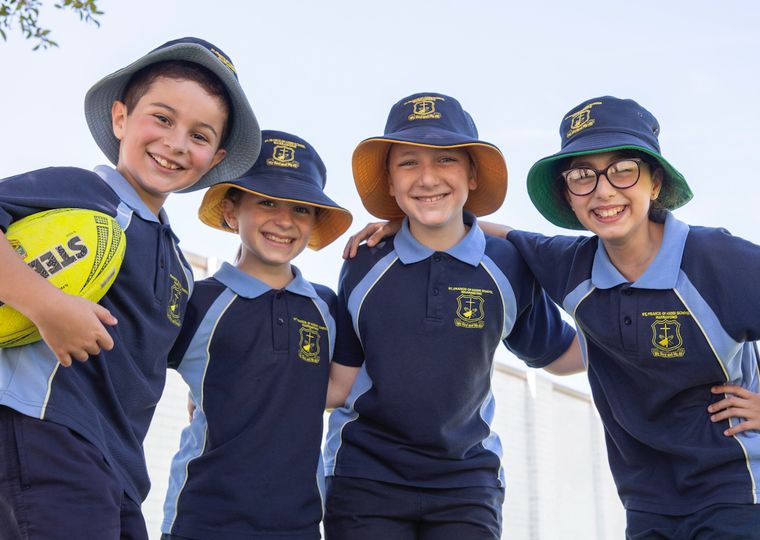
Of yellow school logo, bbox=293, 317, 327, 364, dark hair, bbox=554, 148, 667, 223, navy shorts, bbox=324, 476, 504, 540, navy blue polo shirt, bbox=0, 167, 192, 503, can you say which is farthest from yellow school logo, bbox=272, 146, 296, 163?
navy shorts, bbox=324, 476, 504, 540

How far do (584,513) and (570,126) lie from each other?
10638 mm

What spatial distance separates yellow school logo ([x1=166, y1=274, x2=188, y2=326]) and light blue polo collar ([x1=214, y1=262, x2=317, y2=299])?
40 cm

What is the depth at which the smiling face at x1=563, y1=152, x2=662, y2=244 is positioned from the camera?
297 centimetres

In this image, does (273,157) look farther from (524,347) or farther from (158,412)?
(158,412)

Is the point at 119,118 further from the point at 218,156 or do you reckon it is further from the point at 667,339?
the point at 667,339

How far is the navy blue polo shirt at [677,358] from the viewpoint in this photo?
2.76 m

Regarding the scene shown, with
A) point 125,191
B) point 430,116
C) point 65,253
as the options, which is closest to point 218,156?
point 125,191

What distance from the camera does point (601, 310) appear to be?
2.98 metres

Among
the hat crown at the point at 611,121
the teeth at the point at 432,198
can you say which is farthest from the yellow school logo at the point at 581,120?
the teeth at the point at 432,198

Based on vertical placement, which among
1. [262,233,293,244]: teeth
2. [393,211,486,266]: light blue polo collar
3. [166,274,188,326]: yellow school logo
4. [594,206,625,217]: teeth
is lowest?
[166,274,188,326]: yellow school logo

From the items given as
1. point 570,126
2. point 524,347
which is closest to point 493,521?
point 524,347

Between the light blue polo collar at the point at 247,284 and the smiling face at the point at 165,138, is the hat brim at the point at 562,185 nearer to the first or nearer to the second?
the light blue polo collar at the point at 247,284

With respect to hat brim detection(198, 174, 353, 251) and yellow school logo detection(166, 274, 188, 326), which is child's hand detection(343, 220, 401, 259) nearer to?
hat brim detection(198, 174, 353, 251)

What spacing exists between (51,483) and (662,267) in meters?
1.99
